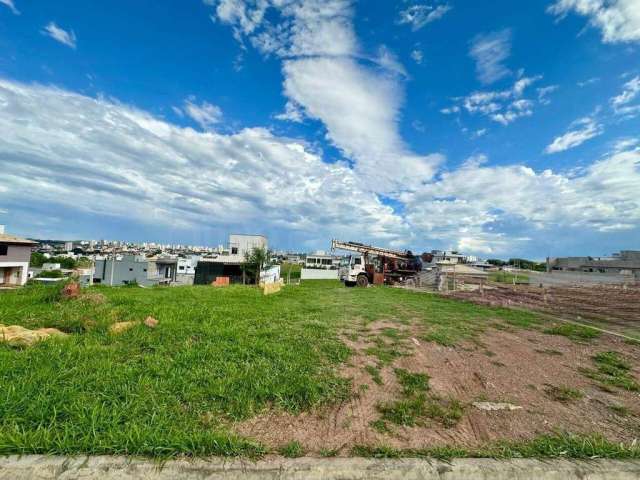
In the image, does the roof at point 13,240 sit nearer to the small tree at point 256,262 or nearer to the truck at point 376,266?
the small tree at point 256,262

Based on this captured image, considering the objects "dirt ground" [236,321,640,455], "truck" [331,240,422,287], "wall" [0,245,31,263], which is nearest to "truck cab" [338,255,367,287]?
"truck" [331,240,422,287]

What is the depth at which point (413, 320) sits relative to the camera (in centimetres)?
782

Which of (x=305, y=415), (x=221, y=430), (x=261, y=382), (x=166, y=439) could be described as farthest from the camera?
(x=261, y=382)

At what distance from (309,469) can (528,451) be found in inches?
64.3

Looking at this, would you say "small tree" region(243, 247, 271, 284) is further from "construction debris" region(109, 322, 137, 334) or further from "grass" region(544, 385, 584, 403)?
"grass" region(544, 385, 584, 403)

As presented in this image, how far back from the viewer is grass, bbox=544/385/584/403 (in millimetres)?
3363

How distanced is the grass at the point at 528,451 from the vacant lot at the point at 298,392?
0.05 ft

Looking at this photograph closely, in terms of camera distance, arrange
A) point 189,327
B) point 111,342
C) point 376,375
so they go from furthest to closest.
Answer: point 189,327 → point 111,342 → point 376,375

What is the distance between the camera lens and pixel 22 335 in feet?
13.1

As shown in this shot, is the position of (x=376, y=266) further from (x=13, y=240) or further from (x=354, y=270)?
(x=13, y=240)

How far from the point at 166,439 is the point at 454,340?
206 inches

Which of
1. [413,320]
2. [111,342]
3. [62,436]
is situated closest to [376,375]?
[62,436]

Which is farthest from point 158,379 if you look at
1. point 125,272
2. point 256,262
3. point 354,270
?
point 125,272

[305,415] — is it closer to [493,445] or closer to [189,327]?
[493,445]
